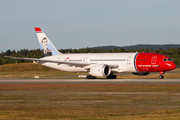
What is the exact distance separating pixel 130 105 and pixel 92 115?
4415mm

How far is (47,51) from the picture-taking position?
60219mm

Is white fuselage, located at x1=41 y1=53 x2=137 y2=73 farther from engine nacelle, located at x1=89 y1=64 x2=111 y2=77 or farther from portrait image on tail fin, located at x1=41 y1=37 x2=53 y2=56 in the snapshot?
portrait image on tail fin, located at x1=41 y1=37 x2=53 y2=56

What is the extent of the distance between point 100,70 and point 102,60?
396 centimetres

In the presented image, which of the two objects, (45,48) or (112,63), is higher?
(45,48)

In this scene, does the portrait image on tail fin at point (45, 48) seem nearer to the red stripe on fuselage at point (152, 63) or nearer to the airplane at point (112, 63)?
the airplane at point (112, 63)

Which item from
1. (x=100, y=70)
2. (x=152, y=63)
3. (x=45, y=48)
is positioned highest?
(x=45, y=48)

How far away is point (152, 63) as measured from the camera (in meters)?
48.1

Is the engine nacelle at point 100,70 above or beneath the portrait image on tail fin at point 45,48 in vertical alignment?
beneath

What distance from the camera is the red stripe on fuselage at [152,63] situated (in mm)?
47906

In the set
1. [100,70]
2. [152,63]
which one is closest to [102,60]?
[100,70]

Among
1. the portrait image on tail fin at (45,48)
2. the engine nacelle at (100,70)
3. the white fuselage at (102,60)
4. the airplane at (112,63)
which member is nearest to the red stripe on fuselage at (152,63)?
the airplane at (112,63)

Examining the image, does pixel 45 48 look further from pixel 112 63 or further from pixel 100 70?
pixel 100 70

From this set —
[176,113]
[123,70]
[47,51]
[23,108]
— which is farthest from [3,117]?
[47,51]

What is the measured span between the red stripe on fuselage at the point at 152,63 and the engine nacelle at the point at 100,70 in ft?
16.6
